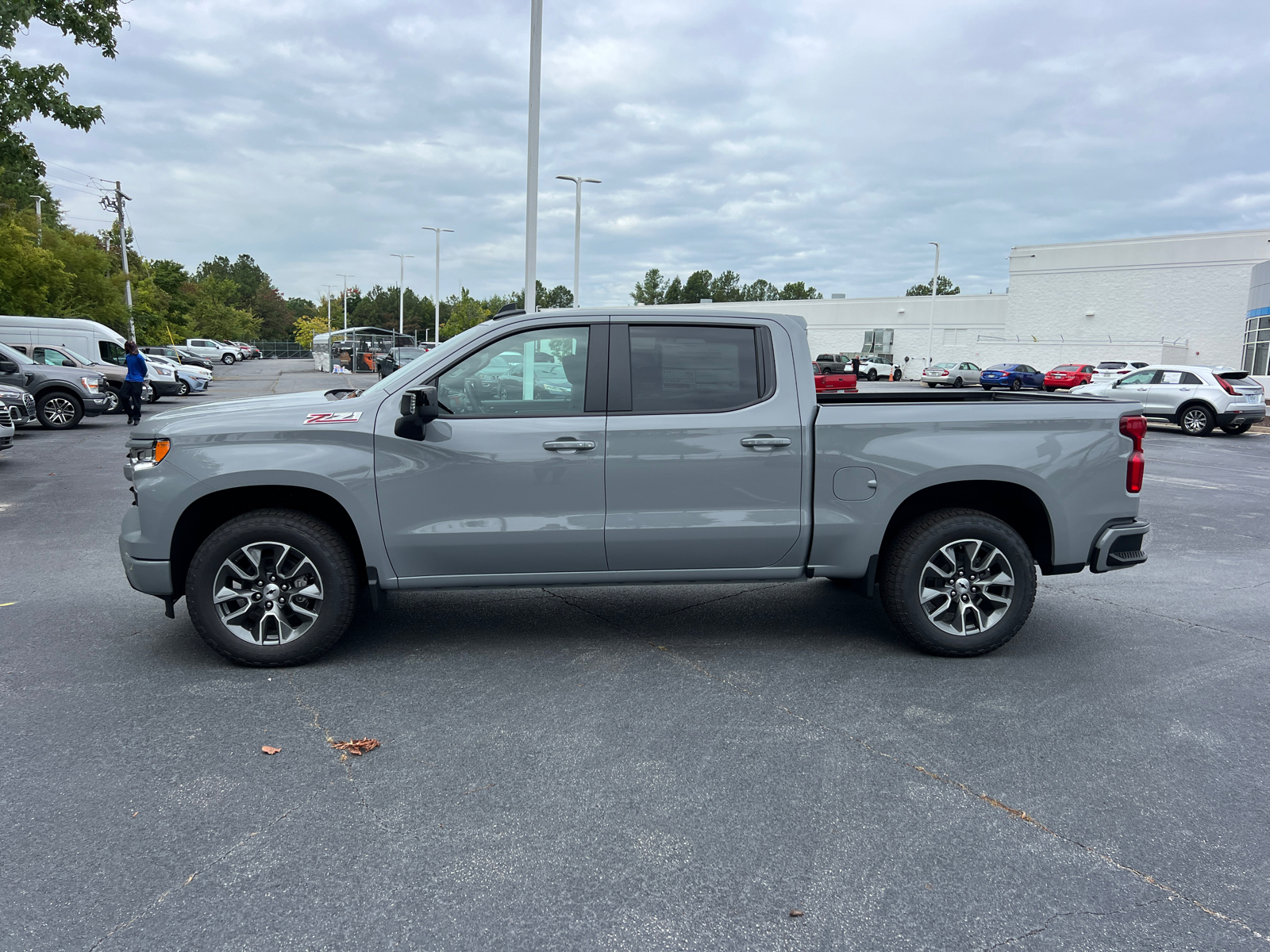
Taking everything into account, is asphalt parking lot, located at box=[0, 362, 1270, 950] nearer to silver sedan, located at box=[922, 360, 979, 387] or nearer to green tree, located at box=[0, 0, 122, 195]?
green tree, located at box=[0, 0, 122, 195]

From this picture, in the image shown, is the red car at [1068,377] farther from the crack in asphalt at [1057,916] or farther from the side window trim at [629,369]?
the crack in asphalt at [1057,916]

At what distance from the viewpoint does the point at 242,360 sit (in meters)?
80.0

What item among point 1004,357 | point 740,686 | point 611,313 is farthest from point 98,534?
point 1004,357

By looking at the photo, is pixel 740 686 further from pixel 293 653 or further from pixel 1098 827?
pixel 293 653

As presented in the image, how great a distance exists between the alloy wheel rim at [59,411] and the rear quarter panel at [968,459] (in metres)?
19.4

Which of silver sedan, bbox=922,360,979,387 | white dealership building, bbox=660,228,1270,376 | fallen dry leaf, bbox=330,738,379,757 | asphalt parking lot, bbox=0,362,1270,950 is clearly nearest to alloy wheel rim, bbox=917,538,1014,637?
asphalt parking lot, bbox=0,362,1270,950

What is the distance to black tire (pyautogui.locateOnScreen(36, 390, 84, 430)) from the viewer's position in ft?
62.3

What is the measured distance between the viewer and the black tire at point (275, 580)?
4.65 m

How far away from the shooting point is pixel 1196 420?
22.2 metres

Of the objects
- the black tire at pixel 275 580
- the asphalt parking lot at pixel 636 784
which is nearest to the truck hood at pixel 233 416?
the black tire at pixel 275 580

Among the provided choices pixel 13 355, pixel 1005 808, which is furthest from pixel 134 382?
pixel 1005 808

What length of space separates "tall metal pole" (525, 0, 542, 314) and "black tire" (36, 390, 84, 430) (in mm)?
10456

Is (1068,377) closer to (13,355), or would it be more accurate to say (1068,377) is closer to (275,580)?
(13,355)

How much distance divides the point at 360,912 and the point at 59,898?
0.94 m
